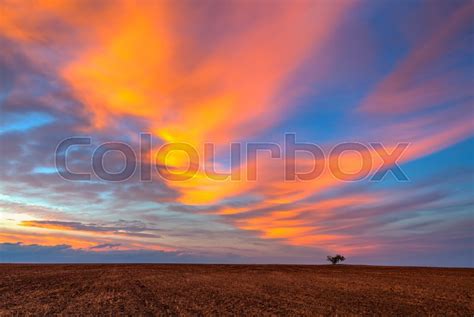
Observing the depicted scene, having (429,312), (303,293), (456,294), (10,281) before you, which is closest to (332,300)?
(303,293)

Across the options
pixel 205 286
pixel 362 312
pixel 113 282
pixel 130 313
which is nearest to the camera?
pixel 130 313

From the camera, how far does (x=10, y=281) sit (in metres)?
47.3

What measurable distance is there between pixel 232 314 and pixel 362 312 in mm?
8863

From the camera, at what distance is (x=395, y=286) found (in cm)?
4666

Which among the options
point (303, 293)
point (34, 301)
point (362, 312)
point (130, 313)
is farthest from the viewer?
point (303, 293)

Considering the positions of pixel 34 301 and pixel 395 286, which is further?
pixel 395 286

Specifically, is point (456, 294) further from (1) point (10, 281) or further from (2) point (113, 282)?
(1) point (10, 281)

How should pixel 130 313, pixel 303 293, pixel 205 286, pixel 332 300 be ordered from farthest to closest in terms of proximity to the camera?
pixel 205 286 < pixel 303 293 < pixel 332 300 < pixel 130 313

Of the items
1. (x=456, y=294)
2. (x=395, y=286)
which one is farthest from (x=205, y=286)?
(x=456, y=294)

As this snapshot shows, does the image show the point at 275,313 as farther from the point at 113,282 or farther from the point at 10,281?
the point at 10,281

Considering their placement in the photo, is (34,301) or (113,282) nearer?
(34,301)

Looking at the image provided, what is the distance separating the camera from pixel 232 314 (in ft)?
90.5

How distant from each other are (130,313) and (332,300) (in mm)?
16190

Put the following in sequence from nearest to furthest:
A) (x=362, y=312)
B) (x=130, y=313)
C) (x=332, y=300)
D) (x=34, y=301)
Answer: (x=130, y=313), (x=362, y=312), (x=34, y=301), (x=332, y=300)
